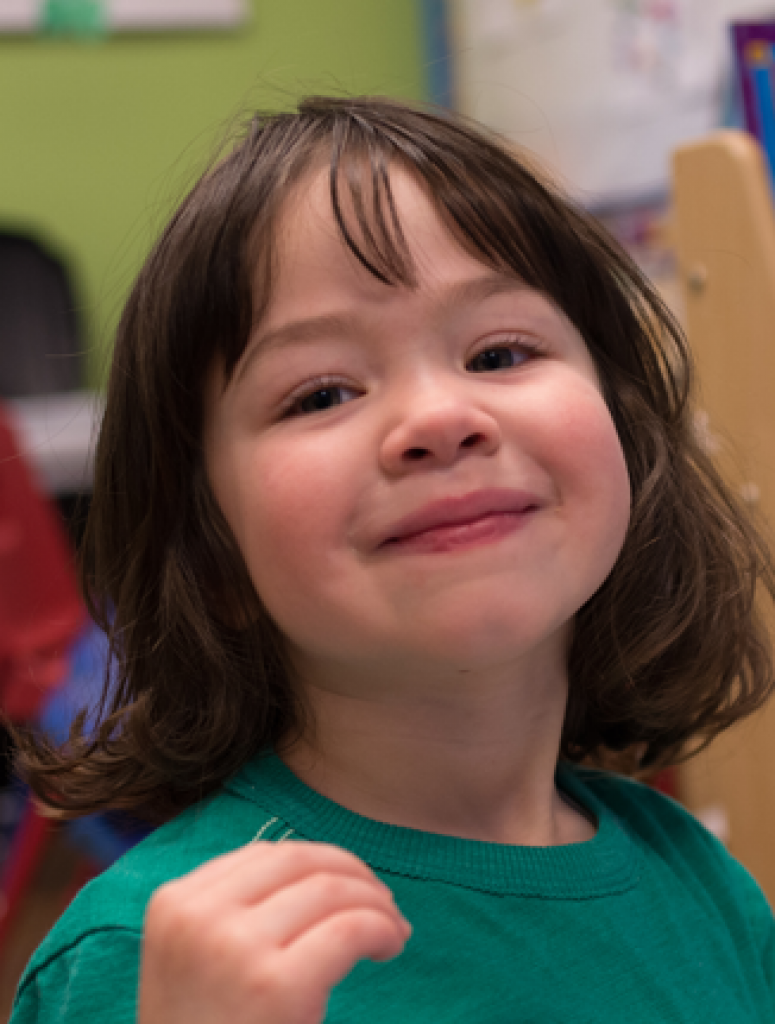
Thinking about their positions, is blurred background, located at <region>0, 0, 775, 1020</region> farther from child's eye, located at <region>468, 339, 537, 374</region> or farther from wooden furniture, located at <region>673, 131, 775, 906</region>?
child's eye, located at <region>468, 339, 537, 374</region>

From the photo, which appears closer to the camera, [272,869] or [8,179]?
[272,869]

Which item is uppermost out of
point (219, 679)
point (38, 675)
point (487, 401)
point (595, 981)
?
point (487, 401)

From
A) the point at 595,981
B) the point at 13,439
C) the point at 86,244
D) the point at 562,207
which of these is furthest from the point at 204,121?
the point at 595,981

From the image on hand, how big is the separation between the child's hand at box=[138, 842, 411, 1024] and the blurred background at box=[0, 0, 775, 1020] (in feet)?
1.50

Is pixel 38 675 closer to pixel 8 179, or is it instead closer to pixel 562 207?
pixel 562 207

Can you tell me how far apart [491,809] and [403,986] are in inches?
5.6

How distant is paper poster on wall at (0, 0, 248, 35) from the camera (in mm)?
3072

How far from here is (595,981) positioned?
26.8 inches

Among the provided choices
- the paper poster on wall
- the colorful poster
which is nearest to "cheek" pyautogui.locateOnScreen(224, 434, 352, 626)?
the colorful poster

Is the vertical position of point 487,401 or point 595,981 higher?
point 487,401

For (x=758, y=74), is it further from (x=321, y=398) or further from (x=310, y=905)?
(x=310, y=905)

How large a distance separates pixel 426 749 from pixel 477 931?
11cm

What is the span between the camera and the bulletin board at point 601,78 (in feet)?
7.87

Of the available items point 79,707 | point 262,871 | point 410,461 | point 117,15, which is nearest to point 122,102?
point 117,15
